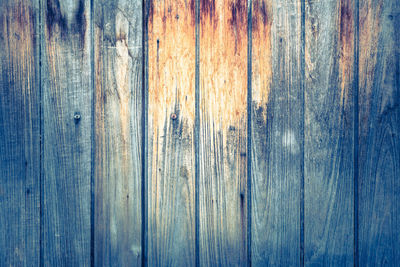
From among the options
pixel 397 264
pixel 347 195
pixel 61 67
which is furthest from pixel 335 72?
pixel 61 67

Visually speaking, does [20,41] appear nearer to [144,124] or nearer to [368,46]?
[144,124]

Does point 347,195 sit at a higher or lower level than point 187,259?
higher

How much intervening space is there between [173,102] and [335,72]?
478 mm

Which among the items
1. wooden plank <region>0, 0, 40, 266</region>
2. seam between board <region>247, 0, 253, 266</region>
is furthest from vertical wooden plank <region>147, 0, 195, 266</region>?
wooden plank <region>0, 0, 40, 266</region>

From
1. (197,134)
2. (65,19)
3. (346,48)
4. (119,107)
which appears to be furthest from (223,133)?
(65,19)

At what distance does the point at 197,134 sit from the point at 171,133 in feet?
0.25

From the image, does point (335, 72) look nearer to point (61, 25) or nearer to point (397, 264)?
point (397, 264)

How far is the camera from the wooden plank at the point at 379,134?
78 centimetres

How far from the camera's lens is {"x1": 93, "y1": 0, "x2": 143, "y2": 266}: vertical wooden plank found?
31.5 inches

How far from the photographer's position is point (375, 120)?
0.79m

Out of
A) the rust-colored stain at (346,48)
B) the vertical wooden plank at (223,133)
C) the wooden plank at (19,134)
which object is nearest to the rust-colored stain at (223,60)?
the vertical wooden plank at (223,133)

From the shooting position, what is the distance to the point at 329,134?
0.79 meters

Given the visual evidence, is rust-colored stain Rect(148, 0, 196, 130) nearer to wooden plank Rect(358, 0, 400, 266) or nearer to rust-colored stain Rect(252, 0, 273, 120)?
rust-colored stain Rect(252, 0, 273, 120)

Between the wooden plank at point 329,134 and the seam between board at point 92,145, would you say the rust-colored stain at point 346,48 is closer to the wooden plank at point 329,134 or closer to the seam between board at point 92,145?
the wooden plank at point 329,134
